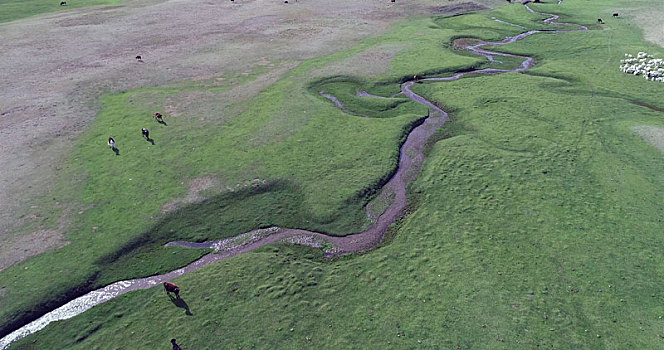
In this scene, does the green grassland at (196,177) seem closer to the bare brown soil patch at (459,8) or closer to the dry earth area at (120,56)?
the dry earth area at (120,56)

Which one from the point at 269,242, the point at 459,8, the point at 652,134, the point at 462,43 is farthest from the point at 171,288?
the point at 459,8

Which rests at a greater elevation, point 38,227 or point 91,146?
point 91,146

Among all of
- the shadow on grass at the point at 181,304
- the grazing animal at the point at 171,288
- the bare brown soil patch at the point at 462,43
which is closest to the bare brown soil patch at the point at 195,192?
the grazing animal at the point at 171,288

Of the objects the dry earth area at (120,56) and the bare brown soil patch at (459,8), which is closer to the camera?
the dry earth area at (120,56)

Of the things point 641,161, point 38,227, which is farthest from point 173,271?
point 641,161

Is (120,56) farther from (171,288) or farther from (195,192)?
(171,288)

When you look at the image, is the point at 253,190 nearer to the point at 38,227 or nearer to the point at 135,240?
the point at 135,240
